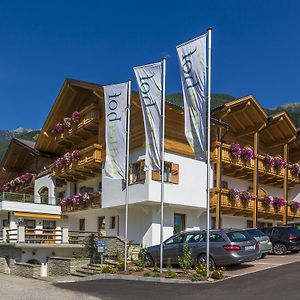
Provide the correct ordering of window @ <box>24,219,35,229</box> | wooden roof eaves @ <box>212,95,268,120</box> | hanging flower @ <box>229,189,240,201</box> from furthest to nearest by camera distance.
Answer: window @ <box>24,219,35,229</box> → hanging flower @ <box>229,189,240,201</box> → wooden roof eaves @ <box>212,95,268,120</box>

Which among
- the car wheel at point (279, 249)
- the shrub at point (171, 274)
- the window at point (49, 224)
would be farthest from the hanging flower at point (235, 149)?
the window at point (49, 224)

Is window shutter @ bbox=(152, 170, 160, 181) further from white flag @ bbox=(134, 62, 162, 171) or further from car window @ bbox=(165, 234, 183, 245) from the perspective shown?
white flag @ bbox=(134, 62, 162, 171)

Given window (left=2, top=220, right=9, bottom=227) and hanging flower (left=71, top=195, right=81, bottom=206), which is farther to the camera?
window (left=2, top=220, right=9, bottom=227)

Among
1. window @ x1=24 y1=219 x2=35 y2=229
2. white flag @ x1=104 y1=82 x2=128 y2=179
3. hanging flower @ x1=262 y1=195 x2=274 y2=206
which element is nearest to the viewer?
white flag @ x1=104 y1=82 x2=128 y2=179

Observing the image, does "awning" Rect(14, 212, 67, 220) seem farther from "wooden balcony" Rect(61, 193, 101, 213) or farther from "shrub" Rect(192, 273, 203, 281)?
"shrub" Rect(192, 273, 203, 281)

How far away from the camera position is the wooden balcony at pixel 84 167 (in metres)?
31.2

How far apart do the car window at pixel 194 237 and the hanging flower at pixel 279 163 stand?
16.4 m

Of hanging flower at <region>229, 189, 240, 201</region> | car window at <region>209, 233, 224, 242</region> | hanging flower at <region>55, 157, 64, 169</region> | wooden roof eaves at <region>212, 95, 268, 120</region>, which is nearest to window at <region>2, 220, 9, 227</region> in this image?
hanging flower at <region>55, 157, 64, 169</region>

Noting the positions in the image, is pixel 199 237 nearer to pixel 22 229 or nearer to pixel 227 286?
pixel 227 286

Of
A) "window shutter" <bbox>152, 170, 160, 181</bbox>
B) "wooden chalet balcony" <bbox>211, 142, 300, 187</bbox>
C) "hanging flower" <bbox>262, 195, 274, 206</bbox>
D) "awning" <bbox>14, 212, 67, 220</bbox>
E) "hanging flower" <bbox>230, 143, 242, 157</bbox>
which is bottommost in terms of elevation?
"awning" <bbox>14, 212, 67, 220</bbox>

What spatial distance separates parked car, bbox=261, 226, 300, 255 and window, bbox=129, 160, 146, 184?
7.61 metres

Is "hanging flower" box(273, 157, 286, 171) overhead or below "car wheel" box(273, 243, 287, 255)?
overhead

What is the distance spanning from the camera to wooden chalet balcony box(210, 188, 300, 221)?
2989cm

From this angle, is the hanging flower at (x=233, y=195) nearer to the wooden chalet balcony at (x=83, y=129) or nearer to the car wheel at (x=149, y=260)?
the wooden chalet balcony at (x=83, y=129)
